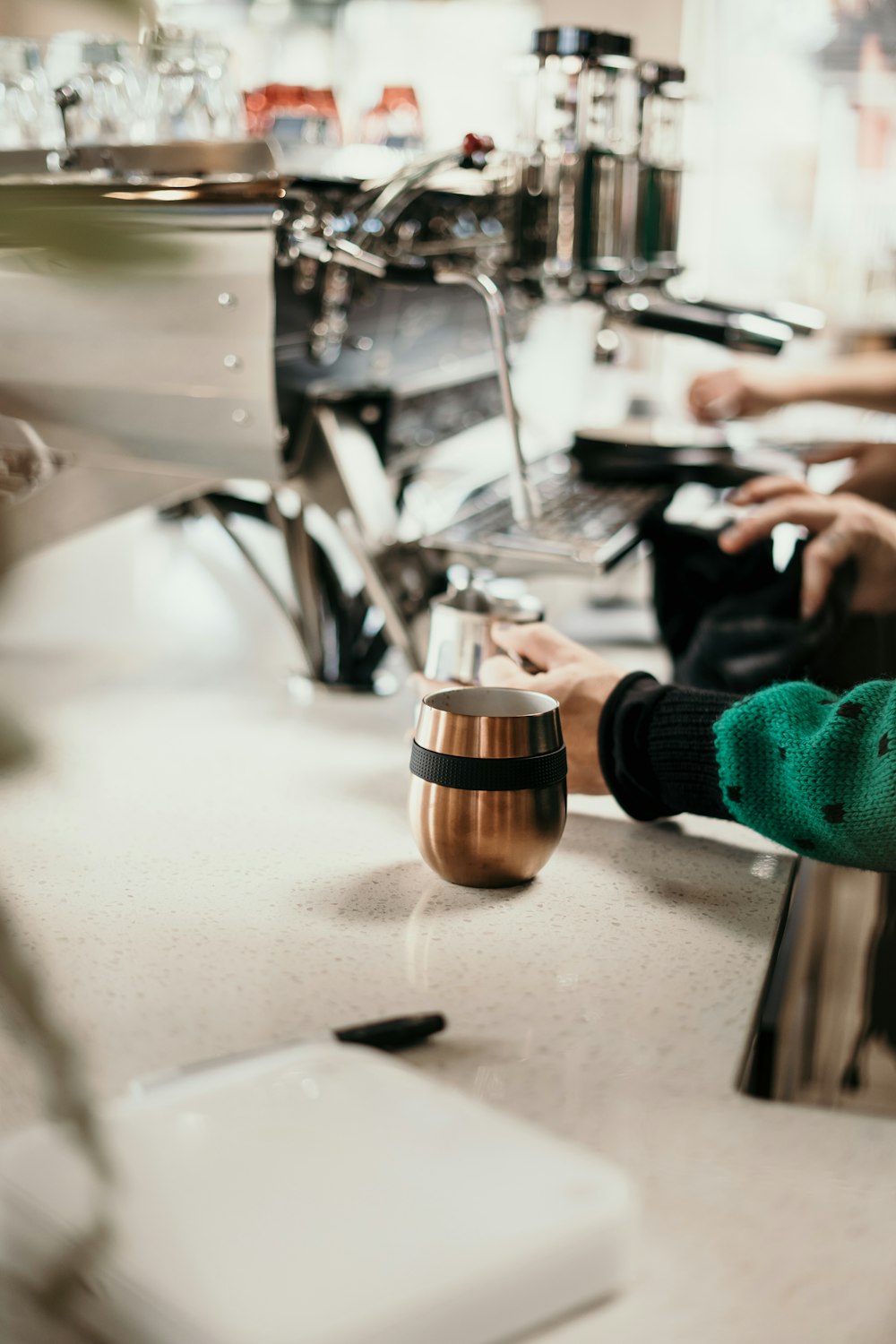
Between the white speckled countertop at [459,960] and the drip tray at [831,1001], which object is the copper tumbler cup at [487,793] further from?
the drip tray at [831,1001]

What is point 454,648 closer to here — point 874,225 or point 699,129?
point 699,129

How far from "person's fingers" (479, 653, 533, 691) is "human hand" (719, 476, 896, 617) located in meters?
Answer: 0.35

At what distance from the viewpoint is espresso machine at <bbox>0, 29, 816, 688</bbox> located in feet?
3.18

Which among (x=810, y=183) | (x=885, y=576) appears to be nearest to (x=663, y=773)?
(x=885, y=576)

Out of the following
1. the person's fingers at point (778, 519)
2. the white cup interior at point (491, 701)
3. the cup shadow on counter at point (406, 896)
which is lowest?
the cup shadow on counter at point (406, 896)

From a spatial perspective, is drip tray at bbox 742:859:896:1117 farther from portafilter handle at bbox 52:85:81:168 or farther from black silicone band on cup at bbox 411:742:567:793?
portafilter handle at bbox 52:85:81:168

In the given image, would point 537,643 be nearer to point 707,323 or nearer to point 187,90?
point 707,323

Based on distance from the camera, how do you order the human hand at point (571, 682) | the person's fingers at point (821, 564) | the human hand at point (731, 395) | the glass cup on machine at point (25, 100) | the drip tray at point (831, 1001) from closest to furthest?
the drip tray at point (831, 1001) → the human hand at point (571, 682) → the person's fingers at point (821, 564) → the glass cup on machine at point (25, 100) → the human hand at point (731, 395)

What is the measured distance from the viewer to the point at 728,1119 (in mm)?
518

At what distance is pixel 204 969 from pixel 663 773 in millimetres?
290

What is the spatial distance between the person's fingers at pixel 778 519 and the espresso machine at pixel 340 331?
88 mm

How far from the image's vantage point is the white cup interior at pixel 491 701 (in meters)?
0.75

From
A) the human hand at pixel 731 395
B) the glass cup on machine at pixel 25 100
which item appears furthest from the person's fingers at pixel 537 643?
the human hand at pixel 731 395

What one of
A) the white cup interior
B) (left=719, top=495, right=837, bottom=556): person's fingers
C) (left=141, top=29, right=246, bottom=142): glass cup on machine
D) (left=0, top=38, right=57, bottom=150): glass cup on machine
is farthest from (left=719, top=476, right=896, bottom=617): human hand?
(left=0, top=38, right=57, bottom=150): glass cup on machine
